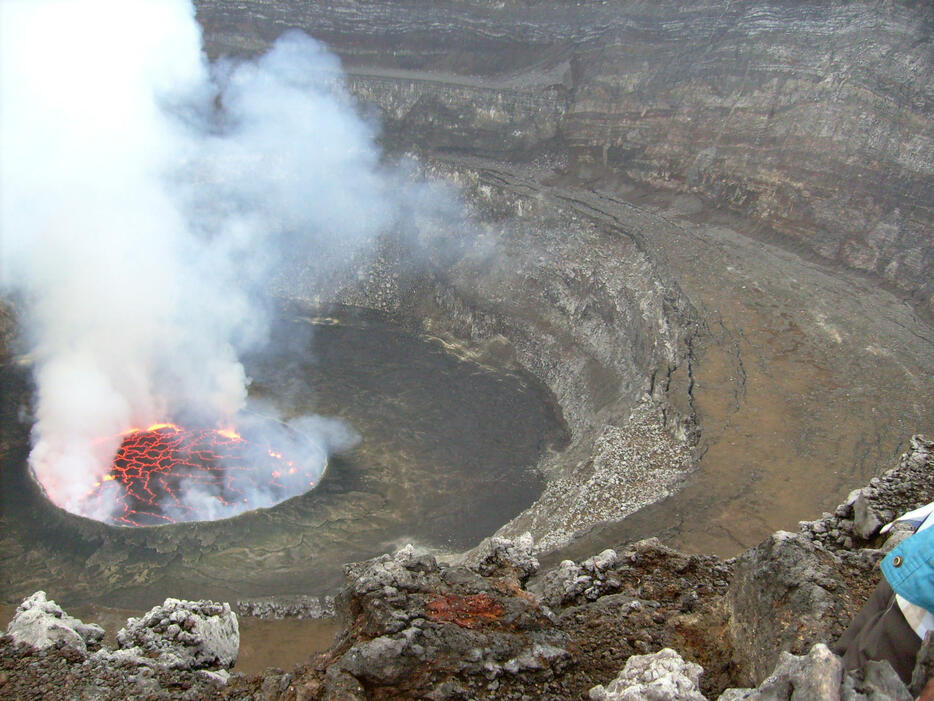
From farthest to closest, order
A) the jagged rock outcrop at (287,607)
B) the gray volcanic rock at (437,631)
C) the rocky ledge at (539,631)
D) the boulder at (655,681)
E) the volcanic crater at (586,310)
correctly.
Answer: the volcanic crater at (586,310)
the jagged rock outcrop at (287,607)
the gray volcanic rock at (437,631)
the rocky ledge at (539,631)
the boulder at (655,681)

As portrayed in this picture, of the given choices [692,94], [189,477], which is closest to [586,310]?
[692,94]

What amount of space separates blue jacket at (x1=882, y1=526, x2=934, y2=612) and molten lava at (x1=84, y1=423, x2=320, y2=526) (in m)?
19.2

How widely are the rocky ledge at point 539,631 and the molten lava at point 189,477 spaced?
12367 mm

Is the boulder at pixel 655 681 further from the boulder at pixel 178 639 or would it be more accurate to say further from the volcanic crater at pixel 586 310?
the volcanic crater at pixel 586 310

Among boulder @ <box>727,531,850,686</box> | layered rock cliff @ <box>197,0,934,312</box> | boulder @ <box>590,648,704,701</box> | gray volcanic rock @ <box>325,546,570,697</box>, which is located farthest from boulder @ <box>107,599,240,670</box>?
layered rock cliff @ <box>197,0,934,312</box>

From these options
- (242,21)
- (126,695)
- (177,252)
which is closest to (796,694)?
(126,695)

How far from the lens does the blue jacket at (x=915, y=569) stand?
15.2 ft

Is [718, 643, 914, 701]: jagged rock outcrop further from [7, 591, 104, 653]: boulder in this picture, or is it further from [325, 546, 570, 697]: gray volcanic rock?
[7, 591, 104, 653]: boulder

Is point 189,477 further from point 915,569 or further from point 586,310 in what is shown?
point 915,569

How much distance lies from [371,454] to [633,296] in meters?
11.5

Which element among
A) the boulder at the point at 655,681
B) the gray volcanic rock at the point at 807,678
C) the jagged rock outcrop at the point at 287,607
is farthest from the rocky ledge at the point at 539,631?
the jagged rock outcrop at the point at 287,607

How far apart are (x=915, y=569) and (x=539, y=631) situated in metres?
4.31

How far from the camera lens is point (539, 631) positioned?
26.4ft

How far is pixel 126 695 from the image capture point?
7895 mm
